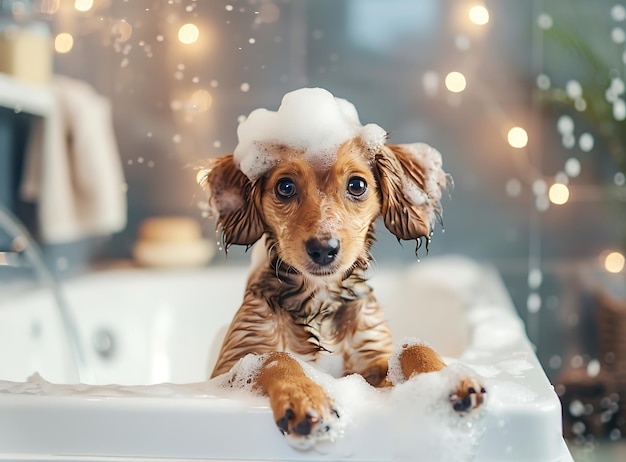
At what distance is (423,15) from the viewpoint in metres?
2.27

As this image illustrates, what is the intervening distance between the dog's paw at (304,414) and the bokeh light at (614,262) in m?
1.67

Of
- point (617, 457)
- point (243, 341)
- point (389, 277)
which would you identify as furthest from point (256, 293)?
point (617, 457)

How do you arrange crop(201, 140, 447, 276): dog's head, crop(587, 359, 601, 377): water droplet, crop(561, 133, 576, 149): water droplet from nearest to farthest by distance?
crop(201, 140, 447, 276): dog's head < crop(587, 359, 601, 377): water droplet < crop(561, 133, 576, 149): water droplet

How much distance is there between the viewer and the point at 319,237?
0.93 m

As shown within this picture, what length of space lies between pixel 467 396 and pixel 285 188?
0.36 m

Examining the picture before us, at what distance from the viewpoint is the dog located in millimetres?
961

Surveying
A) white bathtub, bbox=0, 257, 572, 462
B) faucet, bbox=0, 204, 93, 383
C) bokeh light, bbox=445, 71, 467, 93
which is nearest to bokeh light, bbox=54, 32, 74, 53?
faucet, bbox=0, 204, 93, 383

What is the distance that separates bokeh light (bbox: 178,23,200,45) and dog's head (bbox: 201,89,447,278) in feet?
0.75

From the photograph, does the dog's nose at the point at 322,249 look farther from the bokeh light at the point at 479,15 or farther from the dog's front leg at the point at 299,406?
the bokeh light at the point at 479,15

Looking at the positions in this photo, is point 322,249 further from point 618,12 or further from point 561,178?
point 618,12

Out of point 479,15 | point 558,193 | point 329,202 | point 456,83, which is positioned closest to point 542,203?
point 558,193

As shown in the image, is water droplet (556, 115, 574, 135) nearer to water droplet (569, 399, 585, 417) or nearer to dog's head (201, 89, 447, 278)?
water droplet (569, 399, 585, 417)

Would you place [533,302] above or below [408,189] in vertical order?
below

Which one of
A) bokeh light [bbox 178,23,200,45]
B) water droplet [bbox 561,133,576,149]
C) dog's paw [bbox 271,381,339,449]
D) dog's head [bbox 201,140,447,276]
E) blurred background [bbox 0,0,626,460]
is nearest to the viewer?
dog's paw [bbox 271,381,339,449]
